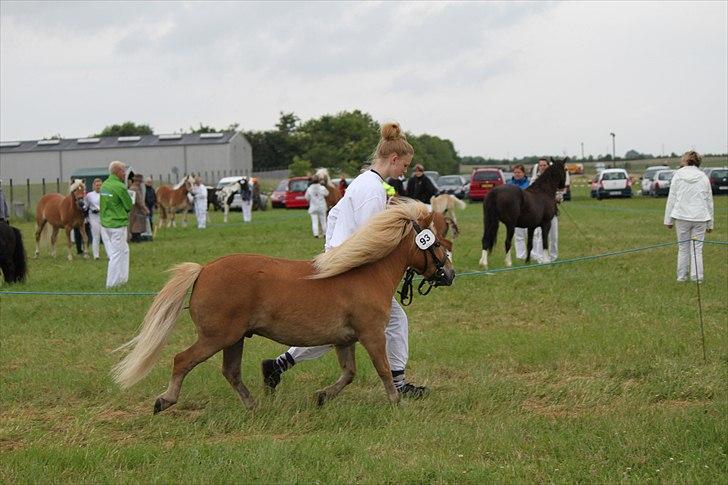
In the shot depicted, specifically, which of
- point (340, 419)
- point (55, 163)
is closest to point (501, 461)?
point (340, 419)

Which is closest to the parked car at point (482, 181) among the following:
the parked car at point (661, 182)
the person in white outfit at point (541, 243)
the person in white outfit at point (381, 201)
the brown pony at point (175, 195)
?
the parked car at point (661, 182)

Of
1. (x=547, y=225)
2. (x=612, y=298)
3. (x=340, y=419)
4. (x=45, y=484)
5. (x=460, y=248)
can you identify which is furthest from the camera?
(x=460, y=248)

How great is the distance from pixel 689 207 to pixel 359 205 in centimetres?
834

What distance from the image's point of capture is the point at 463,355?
9.28 meters

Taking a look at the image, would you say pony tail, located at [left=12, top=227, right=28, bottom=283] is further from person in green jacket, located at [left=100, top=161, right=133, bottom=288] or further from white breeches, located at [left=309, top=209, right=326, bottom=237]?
white breeches, located at [left=309, top=209, right=326, bottom=237]

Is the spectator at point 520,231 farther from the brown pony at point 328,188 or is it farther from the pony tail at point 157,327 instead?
the pony tail at point 157,327

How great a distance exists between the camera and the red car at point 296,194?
47375 mm

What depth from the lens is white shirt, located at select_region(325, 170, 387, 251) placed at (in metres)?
7.27

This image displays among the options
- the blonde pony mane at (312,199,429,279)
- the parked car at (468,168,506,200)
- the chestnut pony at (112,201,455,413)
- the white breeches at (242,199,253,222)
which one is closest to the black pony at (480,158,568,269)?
the blonde pony mane at (312,199,429,279)

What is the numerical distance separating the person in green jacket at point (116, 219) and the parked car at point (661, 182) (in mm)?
36819

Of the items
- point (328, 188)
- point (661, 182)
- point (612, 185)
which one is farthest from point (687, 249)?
point (612, 185)

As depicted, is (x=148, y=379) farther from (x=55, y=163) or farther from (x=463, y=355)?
(x=55, y=163)

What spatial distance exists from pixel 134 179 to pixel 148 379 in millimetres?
15272

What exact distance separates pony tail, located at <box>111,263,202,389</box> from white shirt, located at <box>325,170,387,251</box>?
3.93ft
